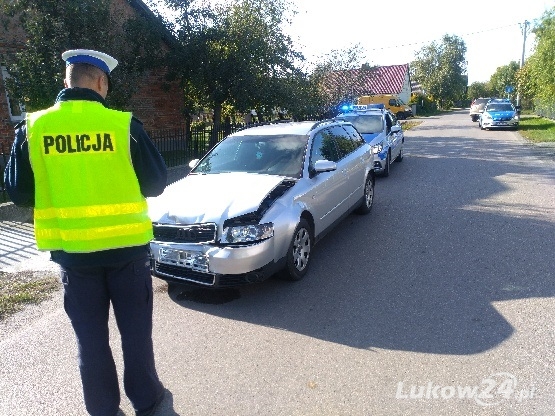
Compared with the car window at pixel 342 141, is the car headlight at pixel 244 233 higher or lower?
lower

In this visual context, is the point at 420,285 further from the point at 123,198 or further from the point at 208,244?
the point at 123,198

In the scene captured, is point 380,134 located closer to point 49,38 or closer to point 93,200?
point 49,38

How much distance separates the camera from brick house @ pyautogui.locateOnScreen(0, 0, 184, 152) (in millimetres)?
12930

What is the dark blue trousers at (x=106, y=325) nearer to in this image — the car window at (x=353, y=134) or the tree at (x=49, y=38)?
the car window at (x=353, y=134)

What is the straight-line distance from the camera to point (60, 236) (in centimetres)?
250

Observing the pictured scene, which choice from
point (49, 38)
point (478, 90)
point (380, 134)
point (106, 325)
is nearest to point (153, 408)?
point (106, 325)

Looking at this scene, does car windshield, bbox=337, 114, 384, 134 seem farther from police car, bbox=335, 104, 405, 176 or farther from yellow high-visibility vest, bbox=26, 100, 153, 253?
yellow high-visibility vest, bbox=26, 100, 153, 253

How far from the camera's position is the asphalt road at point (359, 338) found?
300cm

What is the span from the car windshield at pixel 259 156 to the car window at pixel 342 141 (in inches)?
39.0

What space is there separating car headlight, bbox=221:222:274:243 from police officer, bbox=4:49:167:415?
1576 mm

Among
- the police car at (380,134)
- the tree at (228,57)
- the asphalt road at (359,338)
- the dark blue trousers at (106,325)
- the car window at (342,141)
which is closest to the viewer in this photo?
the dark blue trousers at (106,325)

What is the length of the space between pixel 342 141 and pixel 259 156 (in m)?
1.71

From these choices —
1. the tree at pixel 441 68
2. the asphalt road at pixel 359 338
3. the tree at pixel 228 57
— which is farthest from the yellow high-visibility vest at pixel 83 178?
the tree at pixel 441 68

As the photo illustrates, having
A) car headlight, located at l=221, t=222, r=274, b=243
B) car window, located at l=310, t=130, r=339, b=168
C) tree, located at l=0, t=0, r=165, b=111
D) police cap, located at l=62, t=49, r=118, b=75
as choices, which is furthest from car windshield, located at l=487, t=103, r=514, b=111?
police cap, located at l=62, t=49, r=118, b=75
